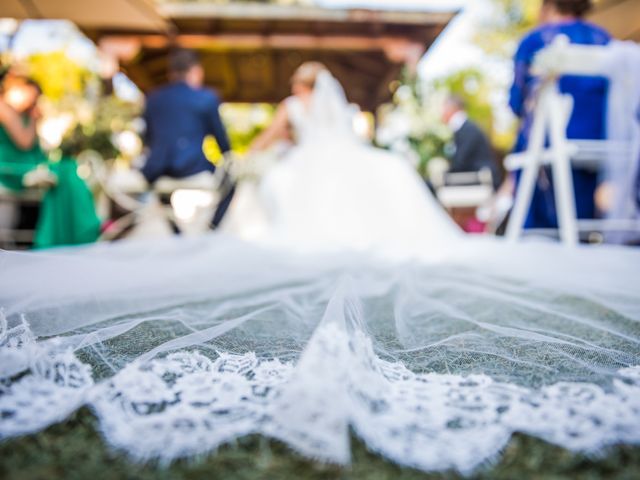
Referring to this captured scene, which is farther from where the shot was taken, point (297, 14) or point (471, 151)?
point (297, 14)

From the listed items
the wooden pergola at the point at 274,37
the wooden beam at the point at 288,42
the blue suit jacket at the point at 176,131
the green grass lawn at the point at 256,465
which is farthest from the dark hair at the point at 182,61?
the green grass lawn at the point at 256,465

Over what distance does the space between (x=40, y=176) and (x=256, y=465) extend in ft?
10.8

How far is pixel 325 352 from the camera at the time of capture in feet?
2.02

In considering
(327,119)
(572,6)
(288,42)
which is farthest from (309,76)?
(572,6)

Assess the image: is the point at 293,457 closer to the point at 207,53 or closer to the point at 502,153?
the point at 207,53

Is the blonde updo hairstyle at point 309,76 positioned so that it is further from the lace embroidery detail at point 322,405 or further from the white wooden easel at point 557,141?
the lace embroidery detail at point 322,405

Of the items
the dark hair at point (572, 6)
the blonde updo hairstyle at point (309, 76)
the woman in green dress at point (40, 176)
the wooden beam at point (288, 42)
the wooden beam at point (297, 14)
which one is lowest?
the woman in green dress at point (40, 176)

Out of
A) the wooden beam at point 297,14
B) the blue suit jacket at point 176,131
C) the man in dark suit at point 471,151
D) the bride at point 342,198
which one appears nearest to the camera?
the bride at point 342,198

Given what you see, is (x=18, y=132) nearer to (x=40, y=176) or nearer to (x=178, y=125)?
(x=40, y=176)

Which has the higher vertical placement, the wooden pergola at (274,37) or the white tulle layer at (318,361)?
the wooden pergola at (274,37)

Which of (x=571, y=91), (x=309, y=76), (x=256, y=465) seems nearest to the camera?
(x=256, y=465)

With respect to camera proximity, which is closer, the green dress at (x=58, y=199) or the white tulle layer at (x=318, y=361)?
the white tulle layer at (x=318, y=361)

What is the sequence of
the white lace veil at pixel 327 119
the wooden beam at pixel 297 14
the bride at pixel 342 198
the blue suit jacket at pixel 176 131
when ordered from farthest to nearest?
the wooden beam at pixel 297 14
the white lace veil at pixel 327 119
the blue suit jacket at pixel 176 131
the bride at pixel 342 198

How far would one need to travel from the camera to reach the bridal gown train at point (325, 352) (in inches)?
21.4
